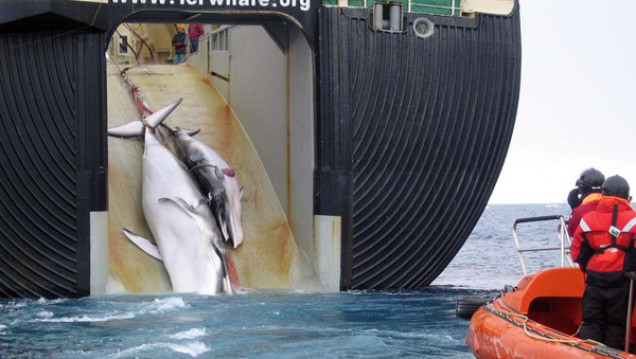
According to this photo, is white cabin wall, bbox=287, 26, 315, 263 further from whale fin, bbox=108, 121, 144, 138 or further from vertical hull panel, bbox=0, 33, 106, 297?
vertical hull panel, bbox=0, 33, 106, 297

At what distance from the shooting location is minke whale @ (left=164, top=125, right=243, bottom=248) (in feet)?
52.9

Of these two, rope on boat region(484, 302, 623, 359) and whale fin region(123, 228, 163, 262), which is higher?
rope on boat region(484, 302, 623, 359)

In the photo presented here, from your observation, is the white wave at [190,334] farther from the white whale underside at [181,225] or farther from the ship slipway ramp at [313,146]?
the ship slipway ramp at [313,146]

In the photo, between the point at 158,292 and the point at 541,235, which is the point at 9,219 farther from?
the point at 541,235

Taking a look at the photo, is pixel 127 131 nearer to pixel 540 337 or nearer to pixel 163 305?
pixel 163 305

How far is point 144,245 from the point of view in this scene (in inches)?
613

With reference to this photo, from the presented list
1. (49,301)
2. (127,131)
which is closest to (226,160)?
(127,131)

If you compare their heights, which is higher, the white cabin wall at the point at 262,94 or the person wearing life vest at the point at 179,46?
the person wearing life vest at the point at 179,46

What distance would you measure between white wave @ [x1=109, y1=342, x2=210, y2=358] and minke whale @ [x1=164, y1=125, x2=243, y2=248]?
4.75 metres

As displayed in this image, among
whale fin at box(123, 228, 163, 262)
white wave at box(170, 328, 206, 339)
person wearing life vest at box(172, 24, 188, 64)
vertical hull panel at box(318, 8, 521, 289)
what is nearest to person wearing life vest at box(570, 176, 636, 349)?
white wave at box(170, 328, 206, 339)

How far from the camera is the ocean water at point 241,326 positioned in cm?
1112

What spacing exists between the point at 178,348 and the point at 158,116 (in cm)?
660

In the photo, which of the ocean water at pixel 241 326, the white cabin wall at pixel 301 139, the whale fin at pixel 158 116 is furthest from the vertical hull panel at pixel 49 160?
the white cabin wall at pixel 301 139

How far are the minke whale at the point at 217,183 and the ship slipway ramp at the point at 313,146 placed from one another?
38 centimetres
